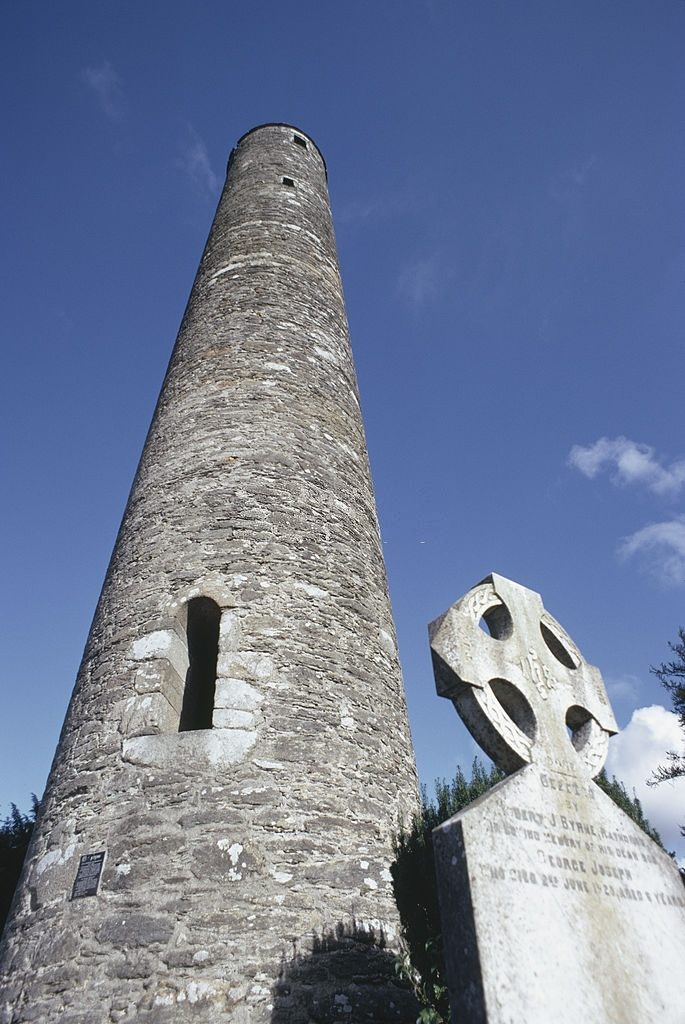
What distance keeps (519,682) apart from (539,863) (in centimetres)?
100

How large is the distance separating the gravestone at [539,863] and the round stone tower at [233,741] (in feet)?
6.41

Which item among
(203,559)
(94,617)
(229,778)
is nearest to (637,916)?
(229,778)

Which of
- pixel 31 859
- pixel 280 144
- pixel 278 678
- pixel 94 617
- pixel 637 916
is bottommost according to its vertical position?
pixel 637 916

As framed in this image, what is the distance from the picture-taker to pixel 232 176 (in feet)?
39.4

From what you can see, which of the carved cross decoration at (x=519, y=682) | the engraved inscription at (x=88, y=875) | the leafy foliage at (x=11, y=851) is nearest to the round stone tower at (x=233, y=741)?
the engraved inscription at (x=88, y=875)

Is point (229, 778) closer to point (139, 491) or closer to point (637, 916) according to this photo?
point (637, 916)

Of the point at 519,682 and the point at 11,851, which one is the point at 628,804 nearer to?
the point at 519,682

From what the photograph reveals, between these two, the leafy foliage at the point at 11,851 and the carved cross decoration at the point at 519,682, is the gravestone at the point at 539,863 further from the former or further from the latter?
the leafy foliage at the point at 11,851

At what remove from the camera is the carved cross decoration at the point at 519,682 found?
11.7 ft

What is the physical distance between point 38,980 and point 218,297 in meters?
7.66

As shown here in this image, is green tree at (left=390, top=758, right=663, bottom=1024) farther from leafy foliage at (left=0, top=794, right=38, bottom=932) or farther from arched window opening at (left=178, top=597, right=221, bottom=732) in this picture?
leafy foliage at (left=0, top=794, right=38, bottom=932)

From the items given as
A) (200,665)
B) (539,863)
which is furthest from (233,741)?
(539,863)

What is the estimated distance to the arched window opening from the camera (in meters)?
6.28

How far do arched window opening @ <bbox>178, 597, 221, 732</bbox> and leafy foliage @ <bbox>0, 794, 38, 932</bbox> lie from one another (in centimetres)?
420
